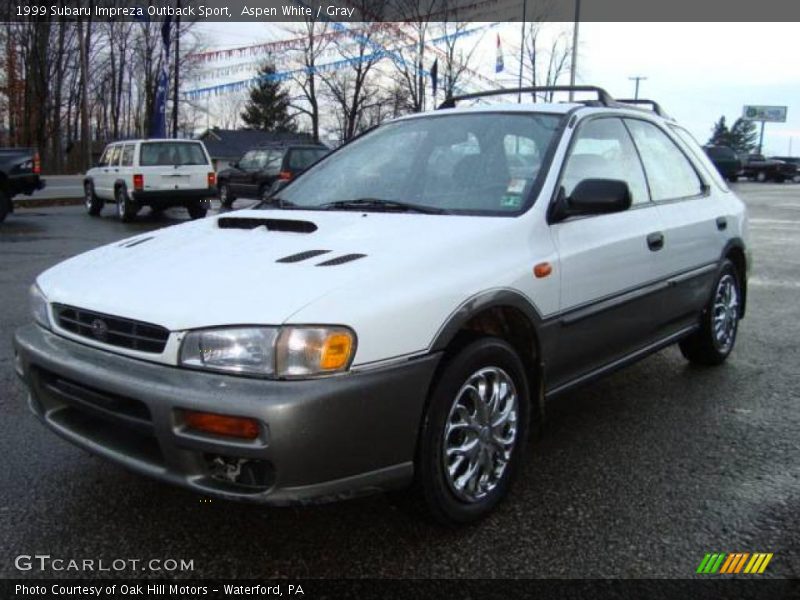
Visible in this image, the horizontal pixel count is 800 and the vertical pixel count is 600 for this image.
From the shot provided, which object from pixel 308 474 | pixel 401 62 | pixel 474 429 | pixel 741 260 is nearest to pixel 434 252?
pixel 474 429

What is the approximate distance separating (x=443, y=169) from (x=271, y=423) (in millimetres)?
1773

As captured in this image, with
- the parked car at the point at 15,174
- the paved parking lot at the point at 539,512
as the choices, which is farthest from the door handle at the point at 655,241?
the parked car at the point at 15,174

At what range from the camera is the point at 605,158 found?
12.3 ft

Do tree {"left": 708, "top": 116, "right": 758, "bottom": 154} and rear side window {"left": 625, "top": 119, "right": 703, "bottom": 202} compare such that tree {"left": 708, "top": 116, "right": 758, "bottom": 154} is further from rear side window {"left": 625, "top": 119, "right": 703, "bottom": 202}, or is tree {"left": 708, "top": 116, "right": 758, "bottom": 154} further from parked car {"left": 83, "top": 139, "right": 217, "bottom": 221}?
rear side window {"left": 625, "top": 119, "right": 703, "bottom": 202}

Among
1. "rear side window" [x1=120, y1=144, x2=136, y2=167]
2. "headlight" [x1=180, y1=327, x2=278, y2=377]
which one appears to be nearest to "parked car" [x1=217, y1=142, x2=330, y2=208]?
"rear side window" [x1=120, y1=144, x2=136, y2=167]

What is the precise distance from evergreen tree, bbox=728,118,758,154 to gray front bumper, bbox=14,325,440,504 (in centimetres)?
9897

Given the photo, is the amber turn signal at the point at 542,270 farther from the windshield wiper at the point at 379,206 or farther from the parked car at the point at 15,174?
the parked car at the point at 15,174

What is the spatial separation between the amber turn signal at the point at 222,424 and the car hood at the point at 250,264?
11.4 inches

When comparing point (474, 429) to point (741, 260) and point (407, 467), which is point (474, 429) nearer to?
point (407, 467)

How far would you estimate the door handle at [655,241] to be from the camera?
12.4ft

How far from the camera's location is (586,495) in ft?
9.84

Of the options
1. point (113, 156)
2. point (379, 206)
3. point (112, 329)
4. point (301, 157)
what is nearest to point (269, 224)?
point (379, 206)

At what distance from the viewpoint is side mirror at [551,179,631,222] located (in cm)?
313

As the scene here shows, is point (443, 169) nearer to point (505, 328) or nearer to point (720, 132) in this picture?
point (505, 328)
